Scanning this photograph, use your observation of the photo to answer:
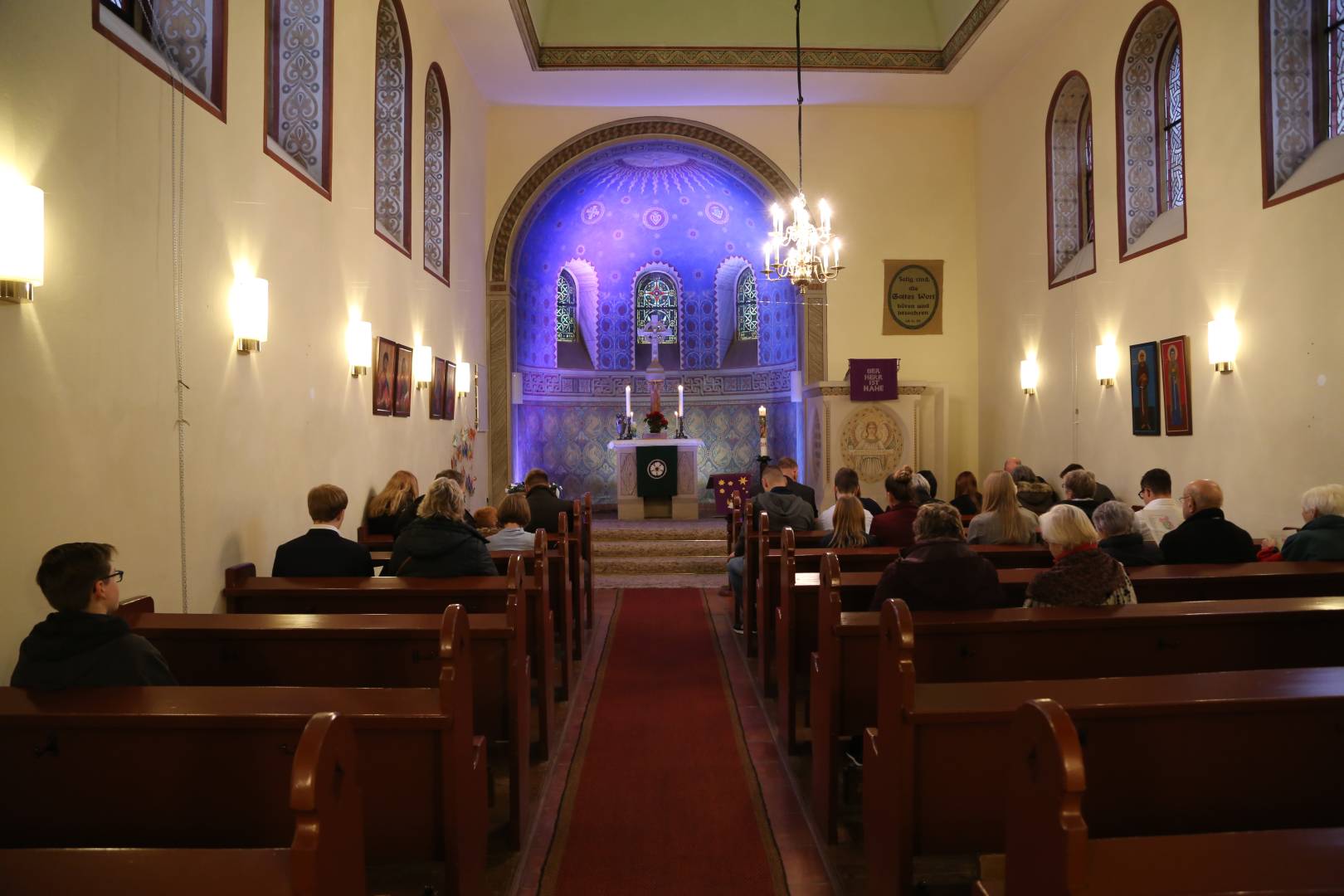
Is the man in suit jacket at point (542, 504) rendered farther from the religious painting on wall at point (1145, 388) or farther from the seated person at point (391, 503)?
the religious painting on wall at point (1145, 388)

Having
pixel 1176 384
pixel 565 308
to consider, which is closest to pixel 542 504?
pixel 1176 384

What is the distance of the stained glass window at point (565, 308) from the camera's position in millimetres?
15508

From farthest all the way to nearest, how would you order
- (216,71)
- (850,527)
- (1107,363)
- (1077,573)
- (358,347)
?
(1107,363)
(358,347)
(850,527)
(216,71)
(1077,573)

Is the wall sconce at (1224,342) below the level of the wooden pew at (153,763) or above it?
above

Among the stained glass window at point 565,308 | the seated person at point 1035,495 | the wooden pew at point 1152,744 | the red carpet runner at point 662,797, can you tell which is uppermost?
the stained glass window at point 565,308

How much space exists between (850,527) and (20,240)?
4.34 meters

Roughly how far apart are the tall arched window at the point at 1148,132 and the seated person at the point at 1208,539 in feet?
12.4

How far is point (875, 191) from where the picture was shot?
40.1ft

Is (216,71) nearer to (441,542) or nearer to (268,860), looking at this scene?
(441,542)

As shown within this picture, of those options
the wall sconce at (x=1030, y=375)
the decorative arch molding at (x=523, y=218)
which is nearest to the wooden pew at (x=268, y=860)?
the wall sconce at (x=1030, y=375)

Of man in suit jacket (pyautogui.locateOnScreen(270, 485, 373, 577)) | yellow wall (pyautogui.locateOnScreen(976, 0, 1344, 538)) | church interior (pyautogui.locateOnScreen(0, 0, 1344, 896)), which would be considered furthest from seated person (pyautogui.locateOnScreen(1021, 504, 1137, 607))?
Answer: yellow wall (pyautogui.locateOnScreen(976, 0, 1344, 538))

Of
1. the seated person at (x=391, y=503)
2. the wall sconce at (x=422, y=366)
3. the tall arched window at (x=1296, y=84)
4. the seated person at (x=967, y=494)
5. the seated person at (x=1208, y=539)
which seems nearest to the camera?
the seated person at (x=1208, y=539)

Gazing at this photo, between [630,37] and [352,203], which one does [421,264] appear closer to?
[352,203]

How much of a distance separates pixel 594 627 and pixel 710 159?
25.1ft
